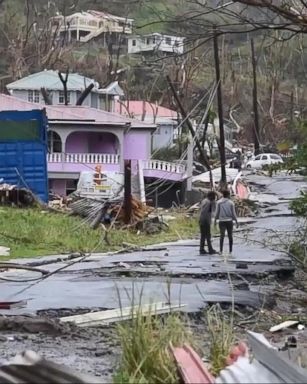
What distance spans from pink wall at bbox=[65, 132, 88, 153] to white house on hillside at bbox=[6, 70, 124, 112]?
10.2m

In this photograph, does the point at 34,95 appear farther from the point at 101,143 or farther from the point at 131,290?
the point at 131,290

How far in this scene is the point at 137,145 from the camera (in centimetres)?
4972

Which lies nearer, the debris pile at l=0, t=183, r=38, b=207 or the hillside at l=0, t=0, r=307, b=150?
the debris pile at l=0, t=183, r=38, b=207

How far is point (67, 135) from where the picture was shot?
47156 millimetres

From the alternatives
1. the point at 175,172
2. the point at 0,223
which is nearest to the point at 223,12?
the point at 0,223

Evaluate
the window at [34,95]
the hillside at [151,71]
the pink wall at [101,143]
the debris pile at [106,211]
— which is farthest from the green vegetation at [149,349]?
the window at [34,95]

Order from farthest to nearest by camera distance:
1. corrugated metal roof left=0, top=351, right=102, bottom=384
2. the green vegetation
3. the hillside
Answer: the hillside < the green vegetation < corrugated metal roof left=0, top=351, right=102, bottom=384

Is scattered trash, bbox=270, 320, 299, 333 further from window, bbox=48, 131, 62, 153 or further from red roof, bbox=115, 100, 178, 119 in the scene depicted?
red roof, bbox=115, 100, 178, 119

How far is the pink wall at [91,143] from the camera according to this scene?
48.4 meters

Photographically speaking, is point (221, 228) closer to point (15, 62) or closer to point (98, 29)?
point (15, 62)

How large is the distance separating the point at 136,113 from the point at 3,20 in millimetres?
12371

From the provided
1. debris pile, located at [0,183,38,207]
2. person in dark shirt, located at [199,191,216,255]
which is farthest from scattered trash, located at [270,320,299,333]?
debris pile, located at [0,183,38,207]

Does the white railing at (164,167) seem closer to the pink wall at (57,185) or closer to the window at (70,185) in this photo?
the window at (70,185)

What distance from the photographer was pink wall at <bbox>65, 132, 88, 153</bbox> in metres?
48.3
